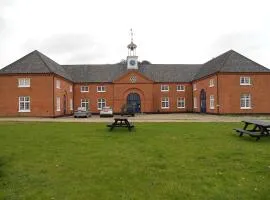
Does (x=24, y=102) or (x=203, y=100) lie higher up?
(x=203, y=100)

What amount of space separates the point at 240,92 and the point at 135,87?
17273 mm

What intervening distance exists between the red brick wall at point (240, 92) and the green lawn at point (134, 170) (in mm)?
29354

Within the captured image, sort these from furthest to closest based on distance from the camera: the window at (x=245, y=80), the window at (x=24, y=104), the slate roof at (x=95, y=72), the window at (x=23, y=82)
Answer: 1. the slate roof at (x=95, y=72)
2. the window at (x=245, y=80)
3. the window at (x=23, y=82)
4. the window at (x=24, y=104)

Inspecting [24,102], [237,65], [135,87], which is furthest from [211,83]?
[24,102]

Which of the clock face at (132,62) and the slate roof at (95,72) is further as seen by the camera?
the clock face at (132,62)

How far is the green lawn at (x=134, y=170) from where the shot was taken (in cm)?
725

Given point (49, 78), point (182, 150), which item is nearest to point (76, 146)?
point (182, 150)

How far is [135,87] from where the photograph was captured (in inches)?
2159

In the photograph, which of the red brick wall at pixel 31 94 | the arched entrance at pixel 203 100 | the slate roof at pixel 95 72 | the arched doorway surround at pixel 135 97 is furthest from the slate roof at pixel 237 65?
the red brick wall at pixel 31 94

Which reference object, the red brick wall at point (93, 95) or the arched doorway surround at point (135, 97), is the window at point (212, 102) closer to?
the arched doorway surround at point (135, 97)

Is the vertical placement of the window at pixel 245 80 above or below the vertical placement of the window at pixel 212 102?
above

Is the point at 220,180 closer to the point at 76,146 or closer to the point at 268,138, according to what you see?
the point at 76,146

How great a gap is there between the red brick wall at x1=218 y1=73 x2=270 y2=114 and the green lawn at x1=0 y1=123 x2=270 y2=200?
96.3 ft

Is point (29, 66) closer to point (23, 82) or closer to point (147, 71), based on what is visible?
point (23, 82)
